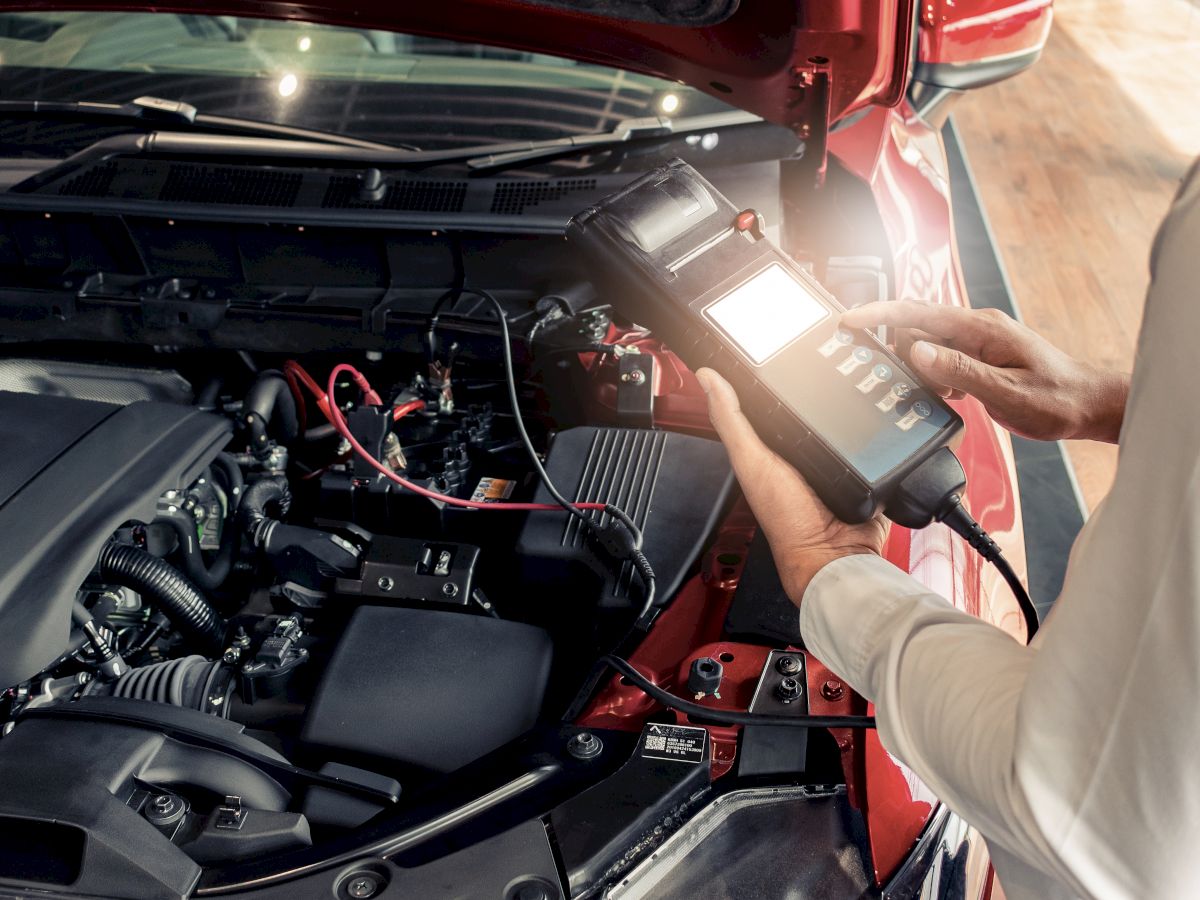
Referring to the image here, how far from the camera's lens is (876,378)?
100 centimetres

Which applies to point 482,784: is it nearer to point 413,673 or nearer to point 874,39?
point 413,673

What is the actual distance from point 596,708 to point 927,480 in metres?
0.38

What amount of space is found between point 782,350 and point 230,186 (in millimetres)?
977

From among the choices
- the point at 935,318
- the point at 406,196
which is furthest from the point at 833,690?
the point at 406,196

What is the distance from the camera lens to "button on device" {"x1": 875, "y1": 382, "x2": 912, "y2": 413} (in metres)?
0.98

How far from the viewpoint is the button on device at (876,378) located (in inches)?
39.1

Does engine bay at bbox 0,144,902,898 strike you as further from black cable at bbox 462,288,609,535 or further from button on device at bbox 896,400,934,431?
button on device at bbox 896,400,934,431

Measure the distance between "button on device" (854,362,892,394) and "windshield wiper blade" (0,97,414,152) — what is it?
36.4 inches

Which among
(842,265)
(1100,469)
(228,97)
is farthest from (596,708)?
(1100,469)

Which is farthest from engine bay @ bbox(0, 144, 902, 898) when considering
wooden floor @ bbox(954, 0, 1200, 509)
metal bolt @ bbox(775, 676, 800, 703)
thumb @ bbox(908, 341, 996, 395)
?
wooden floor @ bbox(954, 0, 1200, 509)

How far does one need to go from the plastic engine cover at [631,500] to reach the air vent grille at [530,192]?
412mm

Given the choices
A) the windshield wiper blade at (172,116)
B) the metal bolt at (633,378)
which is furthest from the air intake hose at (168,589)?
the windshield wiper blade at (172,116)

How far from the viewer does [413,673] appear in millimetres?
1056

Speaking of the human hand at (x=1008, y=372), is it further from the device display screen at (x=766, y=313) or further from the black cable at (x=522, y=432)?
the black cable at (x=522, y=432)
